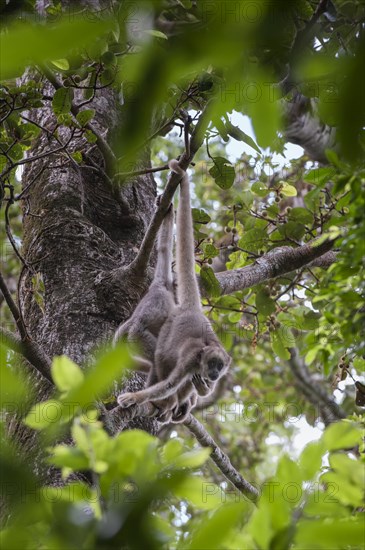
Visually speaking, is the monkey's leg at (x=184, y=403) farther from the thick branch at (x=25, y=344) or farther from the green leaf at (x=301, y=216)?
the green leaf at (x=301, y=216)

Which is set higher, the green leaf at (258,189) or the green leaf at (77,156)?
the green leaf at (77,156)

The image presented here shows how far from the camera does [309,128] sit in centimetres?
529

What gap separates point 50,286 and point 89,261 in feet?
0.95

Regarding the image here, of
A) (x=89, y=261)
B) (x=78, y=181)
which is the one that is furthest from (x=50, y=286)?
(x=78, y=181)

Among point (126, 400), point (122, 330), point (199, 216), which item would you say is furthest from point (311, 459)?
point (199, 216)

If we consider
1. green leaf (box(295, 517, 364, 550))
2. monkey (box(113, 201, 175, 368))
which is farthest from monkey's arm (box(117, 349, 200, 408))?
green leaf (box(295, 517, 364, 550))

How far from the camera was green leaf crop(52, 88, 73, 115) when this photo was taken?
3.19 metres

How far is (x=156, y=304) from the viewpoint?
384 centimetres

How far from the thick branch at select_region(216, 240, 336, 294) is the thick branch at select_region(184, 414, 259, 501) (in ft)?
3.18

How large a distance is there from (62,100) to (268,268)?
1.90 m

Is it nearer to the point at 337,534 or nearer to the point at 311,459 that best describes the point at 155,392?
Result: the point at 311,459

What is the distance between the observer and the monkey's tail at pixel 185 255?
3846 mm

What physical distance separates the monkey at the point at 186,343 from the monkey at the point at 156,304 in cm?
5

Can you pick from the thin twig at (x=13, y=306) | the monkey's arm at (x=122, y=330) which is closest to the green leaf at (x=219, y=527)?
the thin twig at (x=13, y=306)
